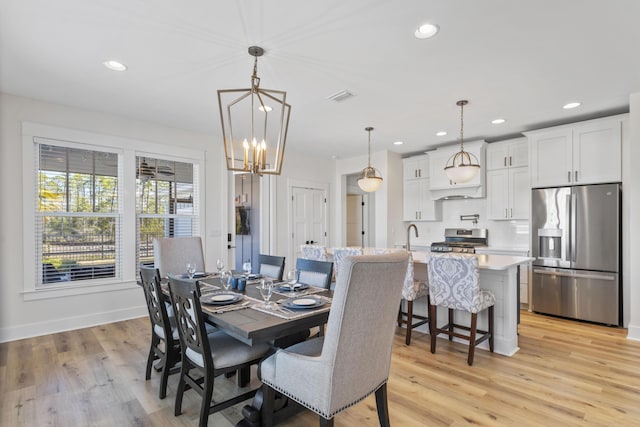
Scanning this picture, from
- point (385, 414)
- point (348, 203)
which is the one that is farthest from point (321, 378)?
point (348, 203)

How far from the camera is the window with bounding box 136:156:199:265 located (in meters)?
4.34

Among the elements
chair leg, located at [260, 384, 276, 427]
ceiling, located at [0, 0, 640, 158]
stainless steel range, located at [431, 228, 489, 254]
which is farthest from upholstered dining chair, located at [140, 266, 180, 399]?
stainless steel range, located at [431, 228, 489, 254]

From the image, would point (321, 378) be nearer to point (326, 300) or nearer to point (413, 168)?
point (326, 300)

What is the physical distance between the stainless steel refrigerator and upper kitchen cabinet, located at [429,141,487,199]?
0.91 m

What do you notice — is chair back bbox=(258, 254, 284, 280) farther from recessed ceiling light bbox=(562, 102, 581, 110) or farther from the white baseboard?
recessed ceiling light bbox=(562, 102, 581, 110)

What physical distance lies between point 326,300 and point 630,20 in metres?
2.75

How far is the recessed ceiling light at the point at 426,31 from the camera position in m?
2.22

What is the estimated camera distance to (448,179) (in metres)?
5.46

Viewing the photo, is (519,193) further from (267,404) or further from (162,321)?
(162,321)

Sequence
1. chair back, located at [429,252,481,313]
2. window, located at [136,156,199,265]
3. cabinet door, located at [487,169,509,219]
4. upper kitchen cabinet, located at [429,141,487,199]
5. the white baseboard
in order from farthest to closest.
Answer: upper kitchen cabinet, located at [429,141,487,199], cabinet door, located at [487,169,509,219], window, located at [136,156,199,265], the white baseboard, chair back, located at [429,252,481,313]

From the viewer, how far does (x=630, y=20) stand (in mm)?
2158

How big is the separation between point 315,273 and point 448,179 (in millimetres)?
3606

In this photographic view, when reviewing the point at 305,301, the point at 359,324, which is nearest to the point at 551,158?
the point at 305,301

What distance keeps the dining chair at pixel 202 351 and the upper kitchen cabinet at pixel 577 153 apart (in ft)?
14.1
